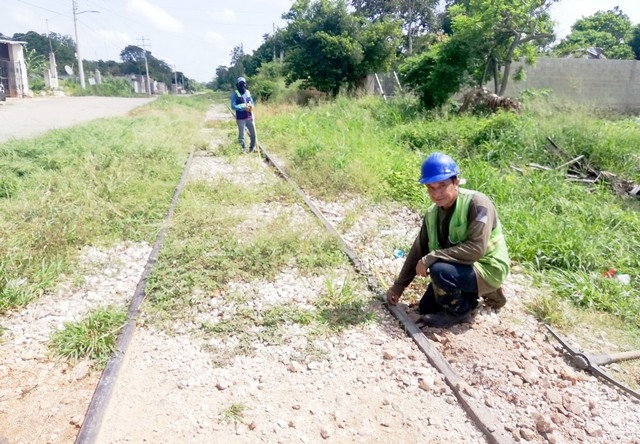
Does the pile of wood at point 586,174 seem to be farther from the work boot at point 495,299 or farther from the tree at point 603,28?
the tree at point 603,28

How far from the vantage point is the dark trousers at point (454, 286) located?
2994mm

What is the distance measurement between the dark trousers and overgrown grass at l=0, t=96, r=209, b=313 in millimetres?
3105

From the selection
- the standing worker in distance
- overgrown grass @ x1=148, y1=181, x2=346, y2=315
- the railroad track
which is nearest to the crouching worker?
the railroad track

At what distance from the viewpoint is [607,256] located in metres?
4.51

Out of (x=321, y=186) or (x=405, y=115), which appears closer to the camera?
(x=321, y=186)

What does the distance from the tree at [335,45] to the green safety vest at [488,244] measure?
18.6 metres

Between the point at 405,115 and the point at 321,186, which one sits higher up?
the point at 405,115

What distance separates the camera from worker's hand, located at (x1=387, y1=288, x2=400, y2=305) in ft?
11.2

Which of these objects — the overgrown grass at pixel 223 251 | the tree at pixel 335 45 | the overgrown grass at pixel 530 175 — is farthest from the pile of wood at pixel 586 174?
the tree at pixel 335 45

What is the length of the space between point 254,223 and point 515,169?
437 centimetres

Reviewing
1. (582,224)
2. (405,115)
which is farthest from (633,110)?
(582,224)

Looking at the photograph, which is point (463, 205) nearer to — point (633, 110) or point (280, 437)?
point (280, 437)

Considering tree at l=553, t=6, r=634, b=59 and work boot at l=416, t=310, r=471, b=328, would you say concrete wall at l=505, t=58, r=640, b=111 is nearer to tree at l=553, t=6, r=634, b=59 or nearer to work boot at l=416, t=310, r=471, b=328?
work boot at l=416, t=310, r=471, b=328

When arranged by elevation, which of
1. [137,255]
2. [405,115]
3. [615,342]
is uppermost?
[405,115]
